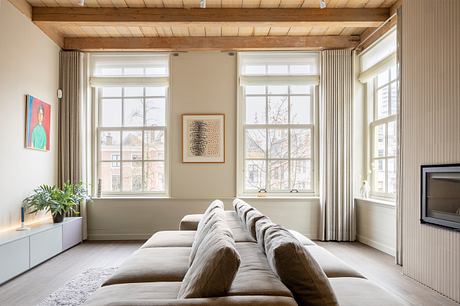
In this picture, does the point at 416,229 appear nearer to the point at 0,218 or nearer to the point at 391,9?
the point at 391,9

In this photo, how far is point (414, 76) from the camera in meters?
3.65

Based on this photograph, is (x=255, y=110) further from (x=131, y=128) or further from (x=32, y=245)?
(x=32, y=245)

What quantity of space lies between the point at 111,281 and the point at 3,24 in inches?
137

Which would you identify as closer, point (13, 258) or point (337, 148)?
point (13, 258)

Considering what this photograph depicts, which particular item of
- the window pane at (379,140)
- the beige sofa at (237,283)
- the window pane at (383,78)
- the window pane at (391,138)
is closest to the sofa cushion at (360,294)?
the beige sofa at (237,283)

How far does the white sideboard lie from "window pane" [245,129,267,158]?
284 cm

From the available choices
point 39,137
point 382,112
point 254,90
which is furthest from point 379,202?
point 39,137

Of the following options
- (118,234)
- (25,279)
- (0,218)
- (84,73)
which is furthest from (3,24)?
(118,234)

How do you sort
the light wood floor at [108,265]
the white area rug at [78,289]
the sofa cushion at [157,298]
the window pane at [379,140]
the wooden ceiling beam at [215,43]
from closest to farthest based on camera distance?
the sofa cushion at [157,298], the white area rug at [78,289], the light wood floor at [108,265], the window pane at [379,140], the wooden ceiling beam at [215,43]

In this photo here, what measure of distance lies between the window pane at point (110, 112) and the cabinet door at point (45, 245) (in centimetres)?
192

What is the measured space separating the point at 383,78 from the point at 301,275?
442cm

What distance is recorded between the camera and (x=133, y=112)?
5.98m

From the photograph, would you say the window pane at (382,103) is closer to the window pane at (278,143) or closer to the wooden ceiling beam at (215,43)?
the wooden ceiling beam at (215,43)

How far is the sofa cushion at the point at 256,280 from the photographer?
152cm
